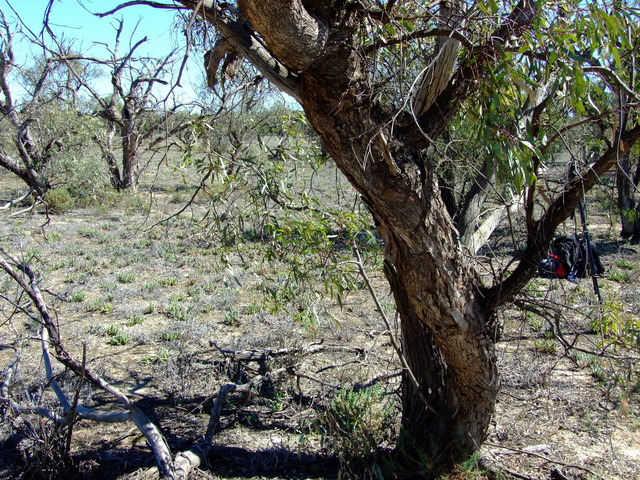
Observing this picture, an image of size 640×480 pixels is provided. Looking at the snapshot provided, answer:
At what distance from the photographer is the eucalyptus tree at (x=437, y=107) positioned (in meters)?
2.54

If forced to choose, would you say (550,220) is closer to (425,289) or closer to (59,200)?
(425,289)

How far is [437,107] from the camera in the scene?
298 cm

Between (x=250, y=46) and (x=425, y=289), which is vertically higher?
(x=250, y=46)

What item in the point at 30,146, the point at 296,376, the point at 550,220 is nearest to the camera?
the point at 550,220

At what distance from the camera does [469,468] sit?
142 inches

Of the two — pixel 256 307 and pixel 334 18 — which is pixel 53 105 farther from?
pixel 334 18

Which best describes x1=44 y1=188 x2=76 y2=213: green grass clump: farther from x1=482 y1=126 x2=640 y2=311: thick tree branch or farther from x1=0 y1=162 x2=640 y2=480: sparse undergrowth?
x1=482 y1=126 x2=640 y2=311: thick tree branch

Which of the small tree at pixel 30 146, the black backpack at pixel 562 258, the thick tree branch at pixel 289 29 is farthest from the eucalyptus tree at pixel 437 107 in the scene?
the small tree at pixel 30 146

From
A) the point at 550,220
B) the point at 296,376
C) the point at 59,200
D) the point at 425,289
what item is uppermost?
the point at 59,200

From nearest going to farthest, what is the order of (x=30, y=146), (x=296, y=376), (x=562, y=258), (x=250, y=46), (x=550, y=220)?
(x=250, y=46) < (x=550, y=220) < (x=562, y=258) < (x=296, y=376) < (x=30, y=146)

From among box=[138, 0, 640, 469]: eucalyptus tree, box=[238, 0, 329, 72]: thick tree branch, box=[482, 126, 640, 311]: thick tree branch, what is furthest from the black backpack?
box=[238, 0, 329, 72]: thick tree branch

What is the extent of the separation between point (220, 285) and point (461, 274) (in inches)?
244

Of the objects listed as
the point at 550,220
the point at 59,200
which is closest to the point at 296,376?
the point at 550,220

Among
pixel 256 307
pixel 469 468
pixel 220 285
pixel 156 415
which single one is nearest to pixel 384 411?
pixel 469 468
